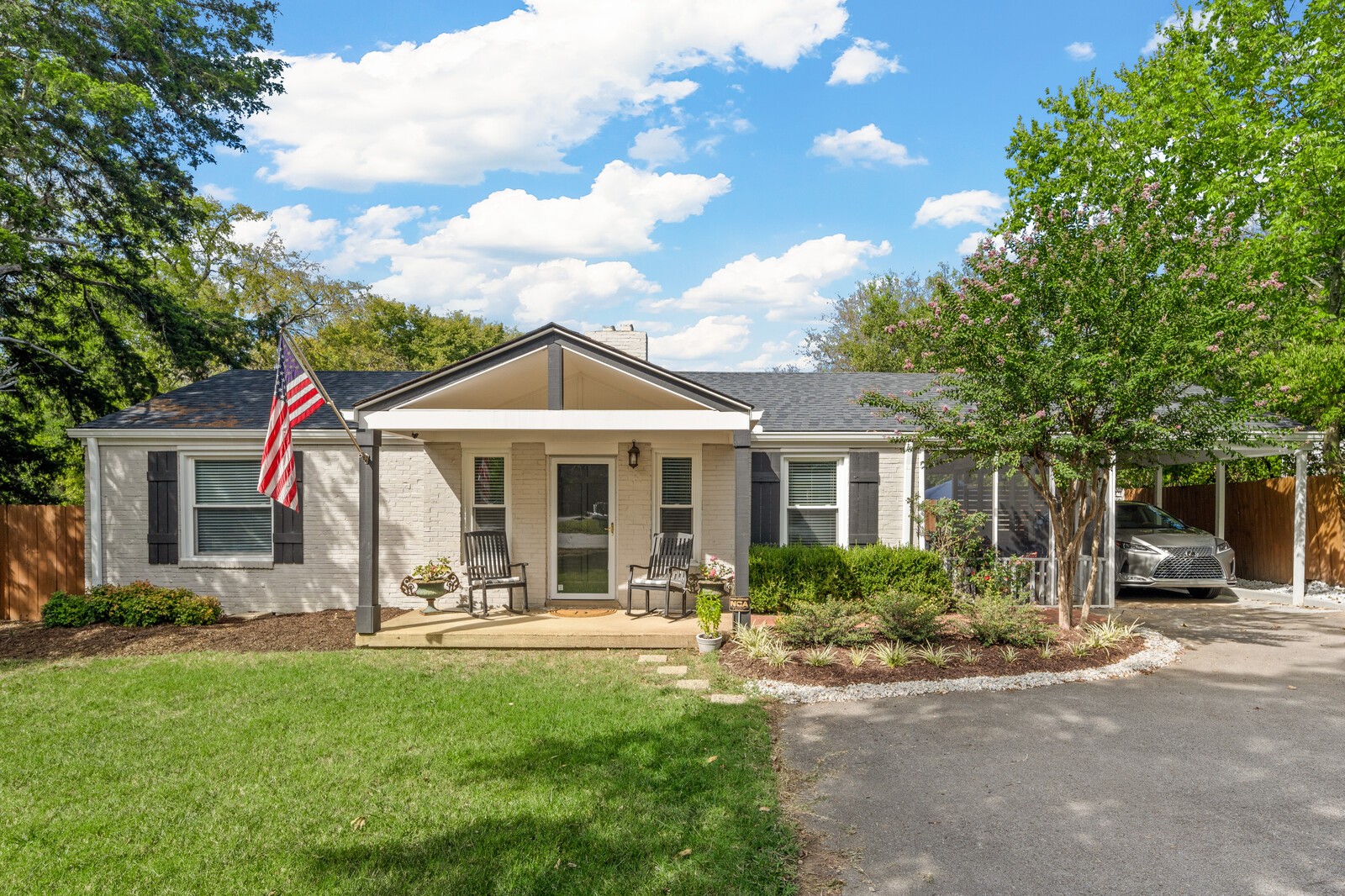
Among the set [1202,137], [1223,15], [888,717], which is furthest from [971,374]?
[1223,15]

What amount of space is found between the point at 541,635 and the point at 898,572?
15.5 ft

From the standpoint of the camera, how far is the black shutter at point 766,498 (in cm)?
1056

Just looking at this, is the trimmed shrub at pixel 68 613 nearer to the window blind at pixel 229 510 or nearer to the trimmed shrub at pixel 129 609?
the trimmed shrub at pixel 129 609

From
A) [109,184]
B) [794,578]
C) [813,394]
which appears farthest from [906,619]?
[109,184]

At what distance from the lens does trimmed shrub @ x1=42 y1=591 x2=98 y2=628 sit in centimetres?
933

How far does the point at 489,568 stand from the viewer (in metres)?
9.64

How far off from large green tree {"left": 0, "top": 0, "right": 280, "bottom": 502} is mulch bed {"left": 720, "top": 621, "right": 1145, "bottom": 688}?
11.5 m

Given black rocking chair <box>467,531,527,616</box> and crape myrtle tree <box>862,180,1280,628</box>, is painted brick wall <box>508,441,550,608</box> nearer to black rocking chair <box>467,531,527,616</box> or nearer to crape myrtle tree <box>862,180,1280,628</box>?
black rocking chair <box>467,531,527,616</box>

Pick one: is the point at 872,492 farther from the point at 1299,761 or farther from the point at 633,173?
the point at 633,173

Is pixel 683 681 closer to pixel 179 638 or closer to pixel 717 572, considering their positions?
pixel 717 572

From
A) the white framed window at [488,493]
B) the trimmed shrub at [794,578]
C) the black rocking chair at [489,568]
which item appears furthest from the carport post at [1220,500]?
the white framed window at [488,493]

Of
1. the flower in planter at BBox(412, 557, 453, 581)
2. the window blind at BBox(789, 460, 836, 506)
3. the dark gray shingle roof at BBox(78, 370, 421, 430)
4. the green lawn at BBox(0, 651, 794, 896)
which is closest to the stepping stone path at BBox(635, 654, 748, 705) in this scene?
the green lawn at BBox(0, 651, 794, 896)

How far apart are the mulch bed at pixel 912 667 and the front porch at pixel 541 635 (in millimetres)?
870

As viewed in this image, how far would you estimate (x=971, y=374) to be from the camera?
8.12 m
